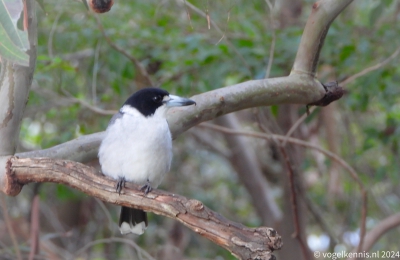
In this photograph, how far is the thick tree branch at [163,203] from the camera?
188cm

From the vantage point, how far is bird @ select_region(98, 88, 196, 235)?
285 centimetres

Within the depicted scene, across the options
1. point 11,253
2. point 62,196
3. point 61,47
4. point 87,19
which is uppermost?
point 87,19

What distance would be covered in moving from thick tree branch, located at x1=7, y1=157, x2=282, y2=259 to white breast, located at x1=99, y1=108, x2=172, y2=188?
1.49ft

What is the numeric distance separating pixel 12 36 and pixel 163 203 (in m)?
0.80

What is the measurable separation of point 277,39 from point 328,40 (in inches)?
13.8

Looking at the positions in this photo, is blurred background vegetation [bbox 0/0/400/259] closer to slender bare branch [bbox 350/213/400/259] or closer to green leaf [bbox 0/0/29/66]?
slender bare branch [bbox 350/213/400/259]

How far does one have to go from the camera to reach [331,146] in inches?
207

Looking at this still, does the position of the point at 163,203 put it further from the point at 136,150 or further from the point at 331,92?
the point at 331,92

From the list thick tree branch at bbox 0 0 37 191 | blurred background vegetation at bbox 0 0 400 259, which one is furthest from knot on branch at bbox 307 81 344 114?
thick tree branch at bbox 0 0 37 191

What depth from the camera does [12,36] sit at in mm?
1694

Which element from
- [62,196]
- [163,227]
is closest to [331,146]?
[163,227]

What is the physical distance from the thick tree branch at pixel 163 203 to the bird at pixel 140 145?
1.50 feet

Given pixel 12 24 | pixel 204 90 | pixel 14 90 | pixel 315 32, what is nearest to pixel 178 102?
pixel 315 32

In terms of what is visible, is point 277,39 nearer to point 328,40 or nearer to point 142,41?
point 328,40
